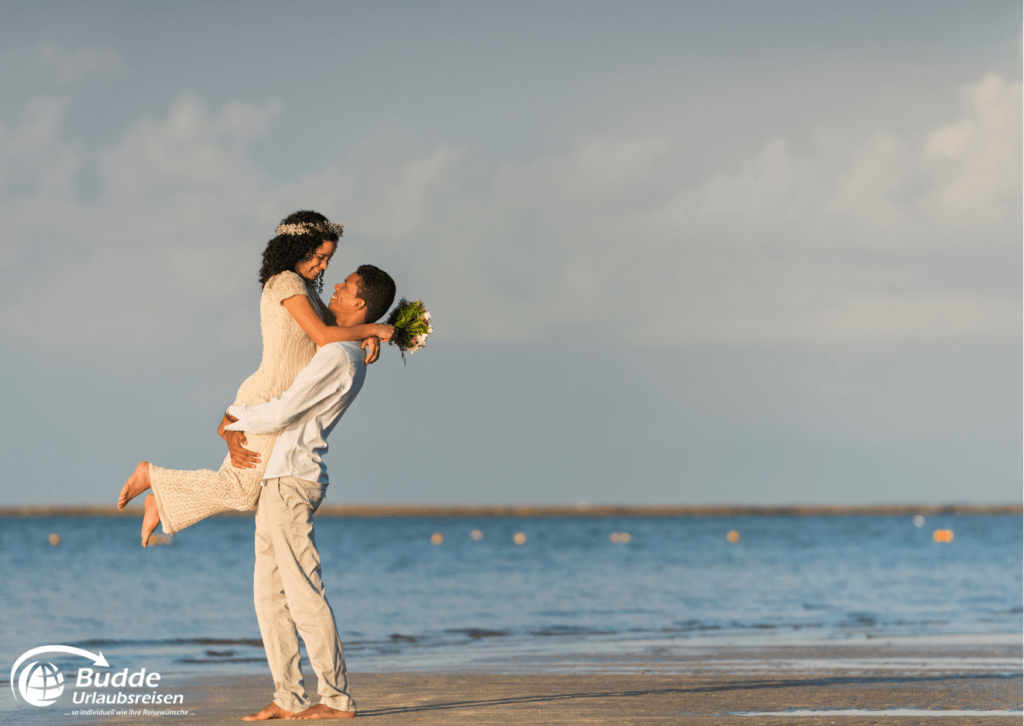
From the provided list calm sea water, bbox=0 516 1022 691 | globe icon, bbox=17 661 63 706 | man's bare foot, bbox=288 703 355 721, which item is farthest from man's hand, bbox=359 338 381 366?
calm sea water, bbox=0 516 1022 691

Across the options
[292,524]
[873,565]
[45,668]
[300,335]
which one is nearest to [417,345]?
[300,335]

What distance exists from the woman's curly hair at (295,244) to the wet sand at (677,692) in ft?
7.10

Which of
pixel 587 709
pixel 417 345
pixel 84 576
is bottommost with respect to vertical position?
pixel 84 576

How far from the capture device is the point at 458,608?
18.6 m

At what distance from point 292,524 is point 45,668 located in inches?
192

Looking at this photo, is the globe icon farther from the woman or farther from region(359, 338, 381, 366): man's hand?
region(359, 338, 381, 366): man's hand

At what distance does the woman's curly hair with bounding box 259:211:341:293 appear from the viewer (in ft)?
17.6

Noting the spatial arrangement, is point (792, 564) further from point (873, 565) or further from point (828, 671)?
point (828, 671)

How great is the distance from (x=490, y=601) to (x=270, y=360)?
1554 centimetres

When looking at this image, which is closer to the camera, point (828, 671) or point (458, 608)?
point (828, 671)

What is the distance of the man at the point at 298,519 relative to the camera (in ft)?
16.9

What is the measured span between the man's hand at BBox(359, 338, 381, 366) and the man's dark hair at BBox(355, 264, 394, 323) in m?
0.12

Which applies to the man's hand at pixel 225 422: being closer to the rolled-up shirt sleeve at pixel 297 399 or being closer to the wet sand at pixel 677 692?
the rolled-up shirt sleeve at pixel 297 399

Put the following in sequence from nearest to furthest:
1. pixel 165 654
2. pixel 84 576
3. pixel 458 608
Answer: pixel 165 654 → pixel 458 608 → pixel 84 576
